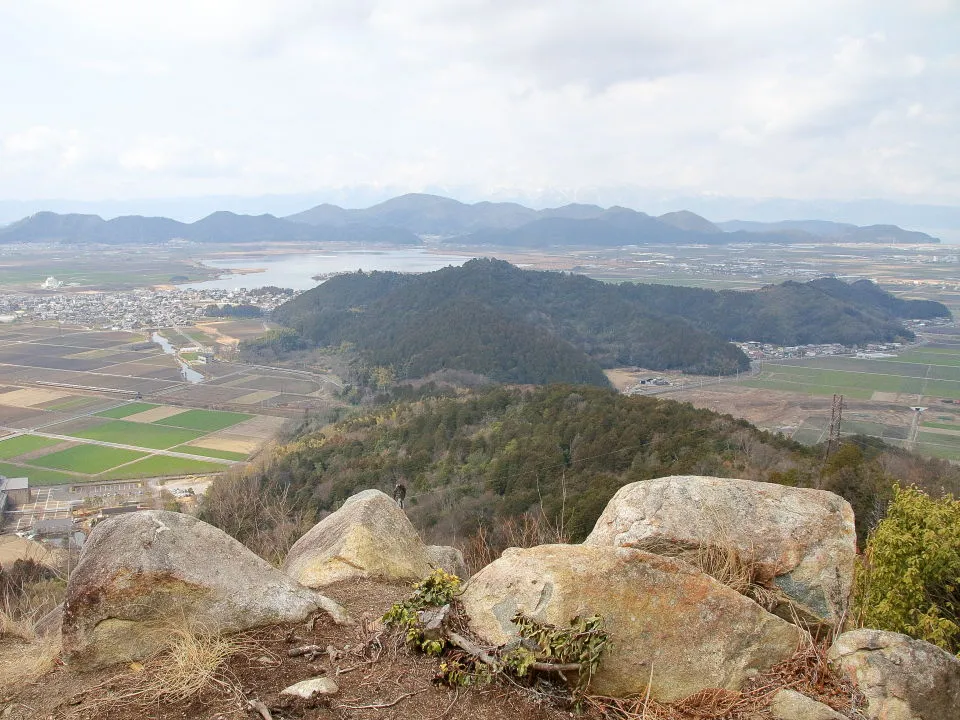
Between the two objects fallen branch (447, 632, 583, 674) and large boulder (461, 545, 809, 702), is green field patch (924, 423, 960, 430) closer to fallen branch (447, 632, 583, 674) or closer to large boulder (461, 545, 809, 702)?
large boulder (461, 545, 809, 702)

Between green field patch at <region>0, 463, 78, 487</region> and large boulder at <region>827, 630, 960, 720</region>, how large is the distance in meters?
43.9

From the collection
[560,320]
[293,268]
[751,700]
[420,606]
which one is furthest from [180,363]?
[293,268]

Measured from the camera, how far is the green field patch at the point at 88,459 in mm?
41750

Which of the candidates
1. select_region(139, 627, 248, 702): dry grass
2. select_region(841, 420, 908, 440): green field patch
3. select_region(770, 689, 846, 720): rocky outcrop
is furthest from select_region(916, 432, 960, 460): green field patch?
select_region(139, 627, 248, 702): dry grass

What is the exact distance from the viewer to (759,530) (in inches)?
270

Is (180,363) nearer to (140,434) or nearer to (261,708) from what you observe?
(140,434)

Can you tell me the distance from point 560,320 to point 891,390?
44.8m

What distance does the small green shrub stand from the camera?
7086 mm

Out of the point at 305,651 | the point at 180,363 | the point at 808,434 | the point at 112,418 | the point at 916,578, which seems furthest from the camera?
the point at 180,363

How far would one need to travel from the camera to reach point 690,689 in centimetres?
473

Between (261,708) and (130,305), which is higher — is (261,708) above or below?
above

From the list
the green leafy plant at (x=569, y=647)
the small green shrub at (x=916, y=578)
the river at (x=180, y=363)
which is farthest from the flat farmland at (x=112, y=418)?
the green leafy plant at (x=569, y=647)

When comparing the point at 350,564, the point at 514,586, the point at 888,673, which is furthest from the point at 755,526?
the point at 350,564

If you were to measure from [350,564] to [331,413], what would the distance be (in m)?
50.5
